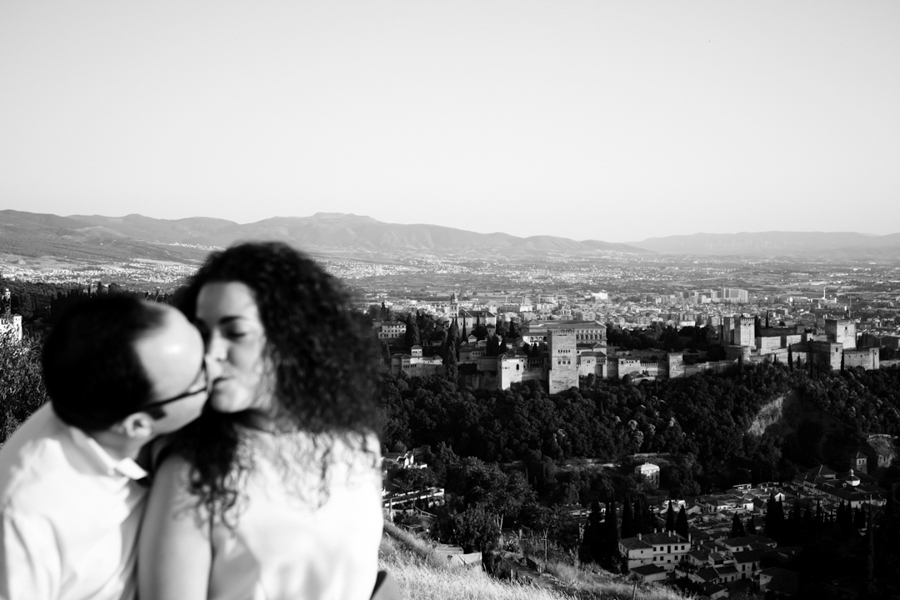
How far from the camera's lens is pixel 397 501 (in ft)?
49.7

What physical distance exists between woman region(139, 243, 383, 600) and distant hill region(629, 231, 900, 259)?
377ft

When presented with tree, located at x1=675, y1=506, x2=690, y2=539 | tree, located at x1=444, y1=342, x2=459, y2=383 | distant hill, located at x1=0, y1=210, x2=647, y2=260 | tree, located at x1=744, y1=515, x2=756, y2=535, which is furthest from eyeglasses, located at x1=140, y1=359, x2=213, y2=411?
distant hill, located at x1=0, y1=210, x2=647, y2=260

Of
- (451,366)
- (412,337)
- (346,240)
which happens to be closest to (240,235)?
(412,337)

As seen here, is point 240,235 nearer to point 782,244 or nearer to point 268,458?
point 268,458

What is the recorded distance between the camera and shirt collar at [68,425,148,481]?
3.55 feet

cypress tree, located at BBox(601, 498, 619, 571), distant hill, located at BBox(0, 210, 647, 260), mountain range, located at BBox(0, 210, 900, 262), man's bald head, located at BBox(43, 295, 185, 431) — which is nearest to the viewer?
man's bald head, located at BBox(43, 295, 185, 431)

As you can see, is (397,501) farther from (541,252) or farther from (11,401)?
(541,252)

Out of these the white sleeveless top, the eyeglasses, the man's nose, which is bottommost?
the white sleeveless top

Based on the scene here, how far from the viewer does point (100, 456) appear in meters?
1.09

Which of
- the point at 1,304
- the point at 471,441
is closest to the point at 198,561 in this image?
the point at 1,304

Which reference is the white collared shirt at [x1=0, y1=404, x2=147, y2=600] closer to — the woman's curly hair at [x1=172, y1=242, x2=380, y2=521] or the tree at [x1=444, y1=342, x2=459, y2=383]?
the woman's curly hair at [x1=172, y1=242, x2=380, y2=521]

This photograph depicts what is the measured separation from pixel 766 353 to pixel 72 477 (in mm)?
29148

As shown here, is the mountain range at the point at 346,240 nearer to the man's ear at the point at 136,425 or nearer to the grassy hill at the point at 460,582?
the grassy hill at the point at 460,582

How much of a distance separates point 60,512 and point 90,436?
96 mm
